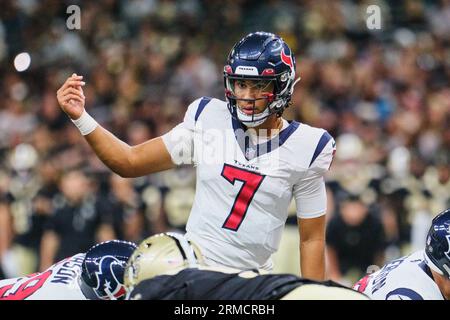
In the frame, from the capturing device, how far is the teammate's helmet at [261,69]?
5492 mm

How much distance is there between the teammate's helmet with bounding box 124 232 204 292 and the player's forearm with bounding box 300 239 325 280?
1.26m

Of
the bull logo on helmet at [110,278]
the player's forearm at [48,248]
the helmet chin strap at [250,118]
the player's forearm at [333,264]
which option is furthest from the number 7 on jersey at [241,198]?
the player's forearm at [48,248]

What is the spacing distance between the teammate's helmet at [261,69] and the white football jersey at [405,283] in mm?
1055

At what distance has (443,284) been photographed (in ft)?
17.0

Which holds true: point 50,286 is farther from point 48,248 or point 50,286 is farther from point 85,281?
point 48,248

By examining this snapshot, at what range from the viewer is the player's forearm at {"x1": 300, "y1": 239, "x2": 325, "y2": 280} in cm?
570

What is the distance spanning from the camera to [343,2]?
552 inches

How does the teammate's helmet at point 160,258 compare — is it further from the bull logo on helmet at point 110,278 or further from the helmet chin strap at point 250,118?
the helmet chin strap at point 250,118

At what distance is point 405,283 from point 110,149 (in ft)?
5.64

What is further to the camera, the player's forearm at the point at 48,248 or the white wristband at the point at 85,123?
the player's forearm at the point at 48,248

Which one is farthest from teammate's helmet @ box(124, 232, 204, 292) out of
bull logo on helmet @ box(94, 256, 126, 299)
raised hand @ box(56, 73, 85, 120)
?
raised hand @ box(56, 73, 85, 120)

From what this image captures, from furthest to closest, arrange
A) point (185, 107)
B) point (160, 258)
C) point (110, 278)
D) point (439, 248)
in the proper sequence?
point (185, 107), point (110, 278), point (439, 248), point (160, 258)

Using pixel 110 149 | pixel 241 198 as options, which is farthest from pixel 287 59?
pixel 110 149

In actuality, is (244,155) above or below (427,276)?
above
